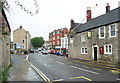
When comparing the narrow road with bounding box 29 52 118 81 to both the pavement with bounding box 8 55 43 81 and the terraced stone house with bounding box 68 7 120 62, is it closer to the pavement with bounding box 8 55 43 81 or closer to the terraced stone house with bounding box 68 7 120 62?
the pavement with bounding box 8 55 43 81

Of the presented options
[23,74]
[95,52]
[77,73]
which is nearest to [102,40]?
[95,52]

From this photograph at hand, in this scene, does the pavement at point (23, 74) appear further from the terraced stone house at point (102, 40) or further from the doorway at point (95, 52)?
the doorway at point (95, 52)

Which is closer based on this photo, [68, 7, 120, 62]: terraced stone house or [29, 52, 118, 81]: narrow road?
[29, 52, 118, 81]: narrow road

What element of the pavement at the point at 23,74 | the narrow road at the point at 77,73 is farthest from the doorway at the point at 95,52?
the pavement at the point at 23,74

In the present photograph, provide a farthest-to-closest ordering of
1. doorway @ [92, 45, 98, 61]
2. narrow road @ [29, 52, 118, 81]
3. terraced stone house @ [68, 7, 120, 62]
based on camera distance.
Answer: doorway @ [92, 45, 98, 61] < terraced stone house @ [68, 7, 120, 62] < narrow road @ [29, 52, 118, 81]

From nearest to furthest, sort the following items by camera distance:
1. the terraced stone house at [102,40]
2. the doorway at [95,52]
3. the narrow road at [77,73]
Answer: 1. the narrow road at [77,73]
2. the terraced stone house at [102,40]
3. the doorway at [95,52]

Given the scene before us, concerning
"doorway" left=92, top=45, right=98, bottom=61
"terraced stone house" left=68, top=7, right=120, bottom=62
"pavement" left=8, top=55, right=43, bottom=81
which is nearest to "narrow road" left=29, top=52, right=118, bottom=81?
"pavement" left=8, top=55, right=43, bottom=81

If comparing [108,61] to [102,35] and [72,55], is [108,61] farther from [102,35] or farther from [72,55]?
[72,55]

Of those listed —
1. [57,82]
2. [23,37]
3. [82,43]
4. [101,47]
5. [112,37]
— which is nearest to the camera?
[57,82]

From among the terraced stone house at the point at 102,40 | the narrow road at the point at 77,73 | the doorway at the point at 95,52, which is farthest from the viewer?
the doorway at the point at 95,52

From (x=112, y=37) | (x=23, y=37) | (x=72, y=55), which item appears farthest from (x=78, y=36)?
(x=23, y=37)

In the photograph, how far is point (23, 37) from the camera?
59.2 m

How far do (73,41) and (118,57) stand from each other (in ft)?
54.5

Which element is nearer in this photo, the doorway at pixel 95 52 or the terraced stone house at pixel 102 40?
the terraced stone house at pixel 102 40
